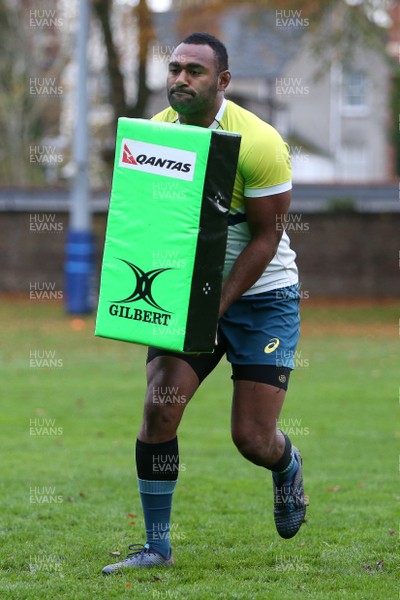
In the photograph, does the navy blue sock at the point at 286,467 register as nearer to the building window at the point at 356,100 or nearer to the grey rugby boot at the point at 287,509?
the grey rugby boot at the point at 287,509

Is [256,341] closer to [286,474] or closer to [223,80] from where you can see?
[286,474]

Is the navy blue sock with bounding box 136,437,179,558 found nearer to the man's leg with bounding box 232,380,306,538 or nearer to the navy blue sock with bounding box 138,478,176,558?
the navy blue sock with bounding box 138,478,176,558

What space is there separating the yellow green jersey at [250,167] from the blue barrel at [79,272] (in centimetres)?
1776

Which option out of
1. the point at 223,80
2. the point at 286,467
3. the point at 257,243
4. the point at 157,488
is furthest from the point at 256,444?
the point at 223,80

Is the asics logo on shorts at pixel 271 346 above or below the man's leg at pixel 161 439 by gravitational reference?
above

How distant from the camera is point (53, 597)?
4977 millimetres

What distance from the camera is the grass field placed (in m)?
5.35

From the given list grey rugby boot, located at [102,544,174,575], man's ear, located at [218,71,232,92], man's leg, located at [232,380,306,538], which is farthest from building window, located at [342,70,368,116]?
grey rugby boot, located at [102,544,174,575]

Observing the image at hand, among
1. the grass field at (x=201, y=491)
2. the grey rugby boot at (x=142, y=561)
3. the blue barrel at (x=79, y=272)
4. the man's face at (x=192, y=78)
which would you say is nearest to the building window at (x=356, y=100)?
the blue barrel at (x=79, y=272)

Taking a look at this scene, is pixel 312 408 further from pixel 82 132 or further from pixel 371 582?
pixel 82 132

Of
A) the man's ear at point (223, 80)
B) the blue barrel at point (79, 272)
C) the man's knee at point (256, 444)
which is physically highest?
the man's ear at point (223, 80)

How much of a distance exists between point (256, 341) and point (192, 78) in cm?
136

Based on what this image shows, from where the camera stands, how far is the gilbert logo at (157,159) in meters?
4.99

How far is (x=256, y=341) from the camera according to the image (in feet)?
18.2
